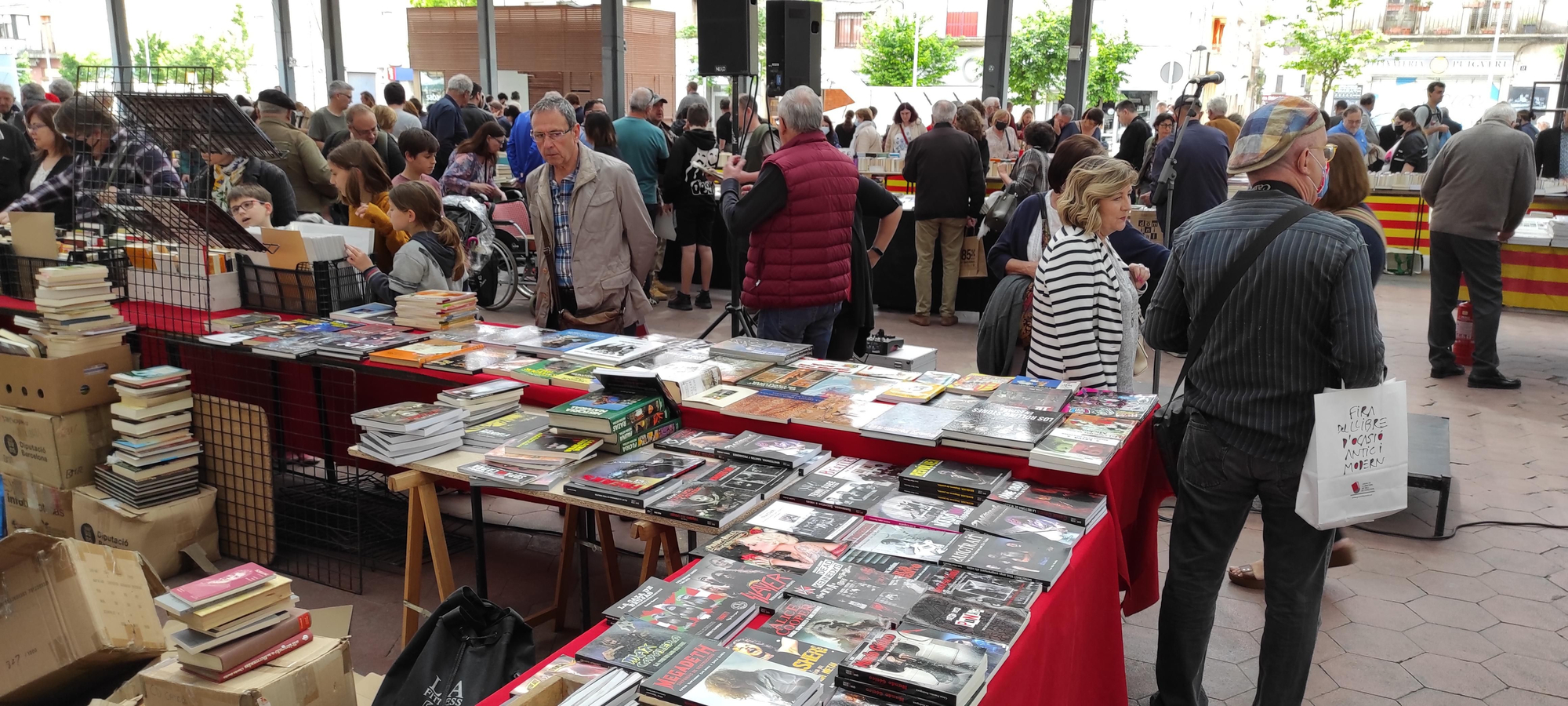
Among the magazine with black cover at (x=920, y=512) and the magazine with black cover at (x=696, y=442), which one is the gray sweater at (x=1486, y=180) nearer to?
the magazine with black cover at (x=920, y=512)

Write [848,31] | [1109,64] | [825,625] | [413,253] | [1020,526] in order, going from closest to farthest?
[825,625] < [1020,526] < [413,253] < [1109,64] < [848,31]

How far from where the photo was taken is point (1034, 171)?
23.1 feet

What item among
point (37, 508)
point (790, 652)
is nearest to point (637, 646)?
point (790, 652)

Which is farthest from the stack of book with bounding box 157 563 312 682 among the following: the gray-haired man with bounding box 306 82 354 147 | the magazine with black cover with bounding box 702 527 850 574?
the gray-haired man with bounding box 306 82 354 147

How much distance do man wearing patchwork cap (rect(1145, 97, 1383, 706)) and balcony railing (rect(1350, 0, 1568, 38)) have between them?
2520 cm

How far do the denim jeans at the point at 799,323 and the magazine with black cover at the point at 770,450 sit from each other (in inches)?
53.5

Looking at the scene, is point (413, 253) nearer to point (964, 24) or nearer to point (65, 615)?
point (65, 615)

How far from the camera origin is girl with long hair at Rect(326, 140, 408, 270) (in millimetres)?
4844

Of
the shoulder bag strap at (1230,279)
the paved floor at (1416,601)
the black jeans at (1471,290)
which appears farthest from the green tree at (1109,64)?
the shoulder bag strap at (1230,279)

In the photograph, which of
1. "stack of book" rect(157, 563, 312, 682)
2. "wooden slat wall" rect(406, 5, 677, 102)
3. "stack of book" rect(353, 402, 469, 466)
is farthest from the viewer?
"wooden slat wall" rect(406, 5, 677, 102)

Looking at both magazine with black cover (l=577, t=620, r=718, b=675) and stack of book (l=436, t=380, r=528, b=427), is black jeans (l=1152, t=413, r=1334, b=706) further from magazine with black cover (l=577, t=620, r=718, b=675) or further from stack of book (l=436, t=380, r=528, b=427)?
stack of book (l=436, t=380, r=528, b=427)

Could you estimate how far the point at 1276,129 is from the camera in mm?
2318

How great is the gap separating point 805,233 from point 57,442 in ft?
9.50

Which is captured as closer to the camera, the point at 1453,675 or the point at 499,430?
the point at 499,430
